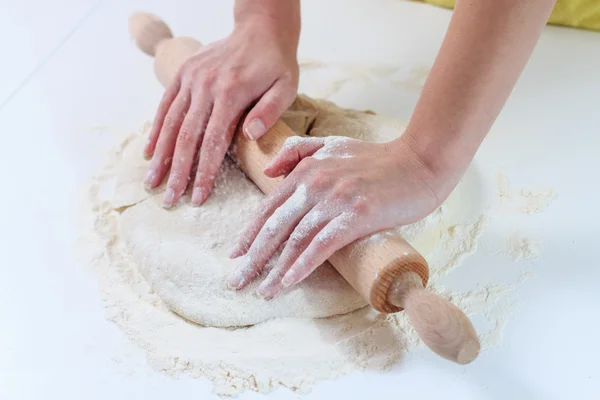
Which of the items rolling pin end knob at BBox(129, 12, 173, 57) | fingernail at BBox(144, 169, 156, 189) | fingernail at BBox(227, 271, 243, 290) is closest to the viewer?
fingernail at BBox(227, 271, 243, 290)

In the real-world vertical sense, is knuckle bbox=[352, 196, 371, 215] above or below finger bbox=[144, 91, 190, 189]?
above

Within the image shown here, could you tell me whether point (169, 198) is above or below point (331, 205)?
below

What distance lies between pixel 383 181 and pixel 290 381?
1.21 feet

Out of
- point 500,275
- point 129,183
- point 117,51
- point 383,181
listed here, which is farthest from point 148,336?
point 117,51

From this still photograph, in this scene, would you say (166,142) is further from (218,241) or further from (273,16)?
(273,16)

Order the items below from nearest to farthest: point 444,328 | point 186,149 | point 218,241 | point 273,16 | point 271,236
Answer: point 444,328 → point 271,236 → point 218,241 → point 186,149 → point 273,16

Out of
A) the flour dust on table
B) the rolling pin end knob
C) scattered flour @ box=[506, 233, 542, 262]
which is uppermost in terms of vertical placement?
the rolling pin end knob

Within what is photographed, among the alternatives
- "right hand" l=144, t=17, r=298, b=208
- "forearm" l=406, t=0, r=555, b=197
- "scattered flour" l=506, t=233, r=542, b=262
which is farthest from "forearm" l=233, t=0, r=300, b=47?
"scattered flour" l=506, t=233, r=542, b=262

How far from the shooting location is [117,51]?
1.87 m

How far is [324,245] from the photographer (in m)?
0.99

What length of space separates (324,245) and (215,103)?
46cm

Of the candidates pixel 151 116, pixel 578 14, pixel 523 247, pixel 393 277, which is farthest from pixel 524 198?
pixel 151 116

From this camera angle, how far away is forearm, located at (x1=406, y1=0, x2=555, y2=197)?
3.00 ft

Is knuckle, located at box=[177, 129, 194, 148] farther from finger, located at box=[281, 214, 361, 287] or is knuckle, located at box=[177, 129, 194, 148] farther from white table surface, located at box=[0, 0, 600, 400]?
finger, located at box=[281, 214, 361, 287]
